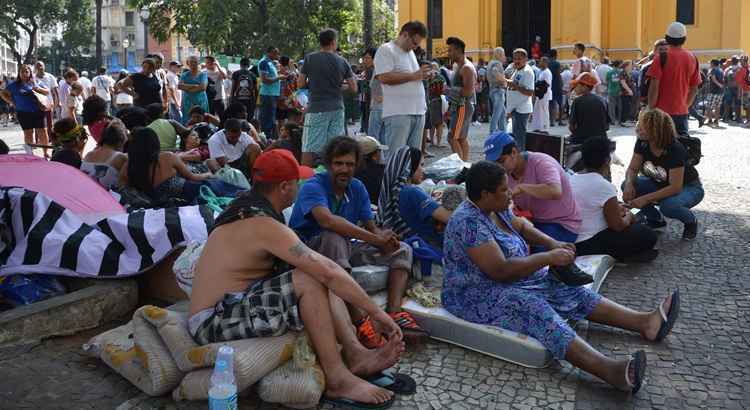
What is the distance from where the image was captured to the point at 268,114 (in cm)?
1361

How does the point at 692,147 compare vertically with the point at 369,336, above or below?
above

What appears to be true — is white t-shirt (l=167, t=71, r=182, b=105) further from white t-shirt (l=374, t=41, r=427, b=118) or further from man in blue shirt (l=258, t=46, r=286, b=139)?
white t-shirt (l=374, t=41, r=427, b=118)

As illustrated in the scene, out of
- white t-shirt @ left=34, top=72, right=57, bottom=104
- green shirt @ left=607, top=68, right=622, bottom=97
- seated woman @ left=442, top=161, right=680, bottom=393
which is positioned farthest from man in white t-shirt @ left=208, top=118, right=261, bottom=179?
green shirt @ left=607, top=68, right=622, bottom=97

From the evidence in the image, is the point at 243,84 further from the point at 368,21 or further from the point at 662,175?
the point at 662,175

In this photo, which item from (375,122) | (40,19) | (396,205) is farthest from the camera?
(40,19)

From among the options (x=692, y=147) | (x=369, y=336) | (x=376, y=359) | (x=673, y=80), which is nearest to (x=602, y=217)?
(x=692, y=147)

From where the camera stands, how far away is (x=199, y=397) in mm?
3693

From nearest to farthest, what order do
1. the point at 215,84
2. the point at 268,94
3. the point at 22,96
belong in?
the point at 22,96 < the point at 268,94 < the point at 215,84

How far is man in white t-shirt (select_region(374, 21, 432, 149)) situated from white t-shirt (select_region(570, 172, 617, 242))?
232cm

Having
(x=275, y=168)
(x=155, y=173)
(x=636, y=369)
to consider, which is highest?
(x=275, y=168)

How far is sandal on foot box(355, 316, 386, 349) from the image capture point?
4.08 m

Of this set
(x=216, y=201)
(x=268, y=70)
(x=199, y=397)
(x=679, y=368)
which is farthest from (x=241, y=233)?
(x=268, y=70)

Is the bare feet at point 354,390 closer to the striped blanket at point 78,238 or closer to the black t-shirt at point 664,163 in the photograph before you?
the striped blanket at point 78,238

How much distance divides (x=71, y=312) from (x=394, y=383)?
2.02 metres
